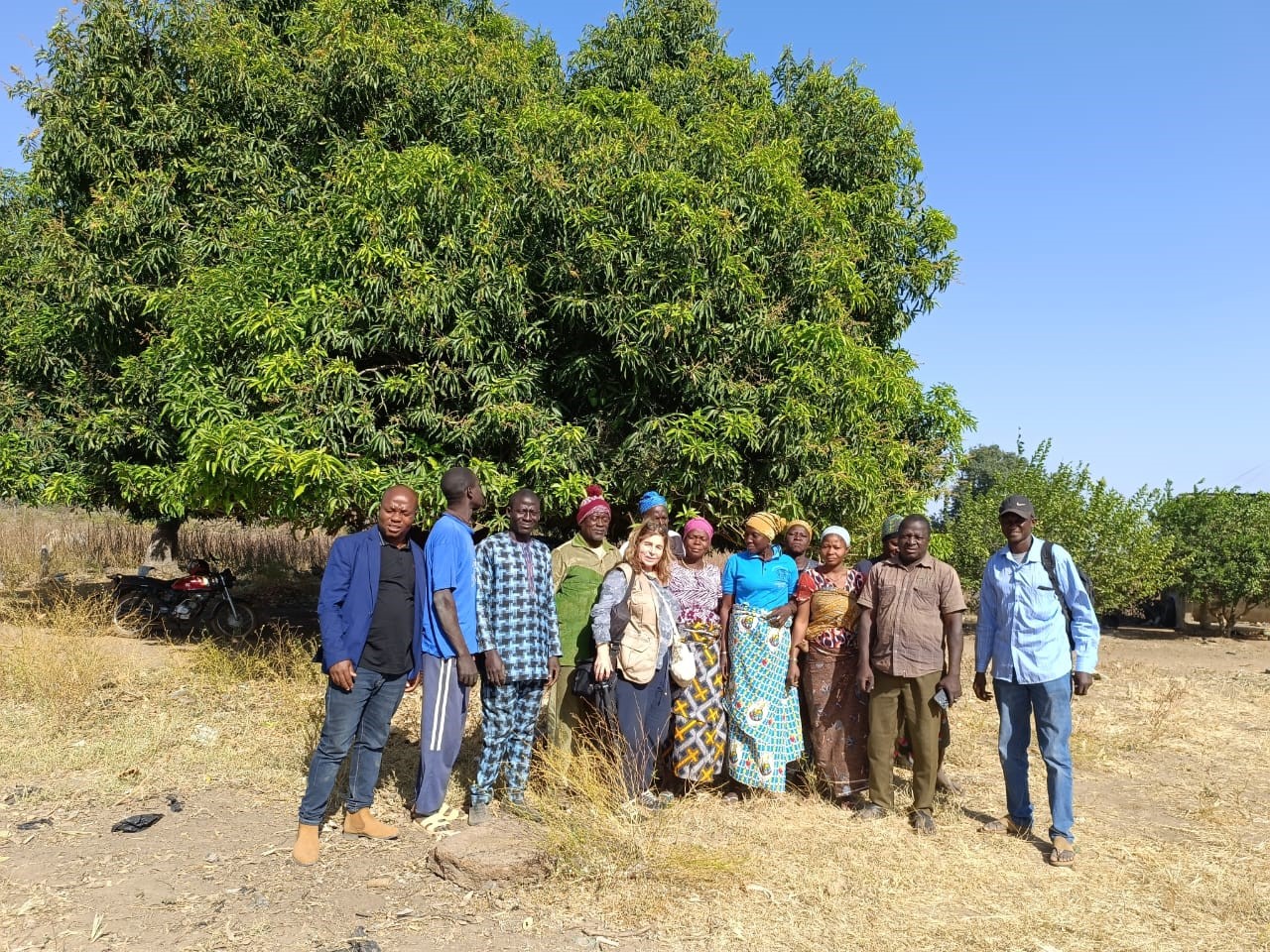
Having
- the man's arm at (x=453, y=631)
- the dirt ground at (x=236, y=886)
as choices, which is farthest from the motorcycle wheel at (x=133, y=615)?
the man's arm at (x=453, y=631)

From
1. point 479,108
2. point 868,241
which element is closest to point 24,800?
point 479,108

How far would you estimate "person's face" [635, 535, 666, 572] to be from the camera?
486cm

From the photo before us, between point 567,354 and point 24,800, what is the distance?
188 inches

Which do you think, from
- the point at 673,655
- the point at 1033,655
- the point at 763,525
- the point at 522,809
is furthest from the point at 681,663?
the point at 1033,655

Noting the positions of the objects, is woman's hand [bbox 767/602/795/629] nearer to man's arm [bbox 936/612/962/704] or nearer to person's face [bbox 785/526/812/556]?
person's face [bbox 785/526/812/556]

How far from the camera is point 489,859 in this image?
4.01m

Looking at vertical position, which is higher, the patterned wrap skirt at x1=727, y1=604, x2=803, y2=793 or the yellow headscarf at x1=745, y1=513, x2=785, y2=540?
the yellow headscarf at x1=745, y1=513, x2=785, y2=540

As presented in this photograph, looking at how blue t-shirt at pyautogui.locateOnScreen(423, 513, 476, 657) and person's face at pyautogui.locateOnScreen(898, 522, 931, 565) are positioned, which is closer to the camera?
blue t-shirt at pyautogui.locateOnScreen(423, 513, 476, 657)

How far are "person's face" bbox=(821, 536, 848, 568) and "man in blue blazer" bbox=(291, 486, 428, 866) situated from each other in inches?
91.0

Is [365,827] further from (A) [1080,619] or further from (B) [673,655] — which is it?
(A) [1080,619]

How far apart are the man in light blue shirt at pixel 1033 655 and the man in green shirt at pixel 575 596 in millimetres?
2095

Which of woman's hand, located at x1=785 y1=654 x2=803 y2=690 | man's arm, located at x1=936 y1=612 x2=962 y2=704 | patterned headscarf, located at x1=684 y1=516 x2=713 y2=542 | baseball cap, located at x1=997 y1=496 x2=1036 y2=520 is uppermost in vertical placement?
baseball cap, located at x1=997 y1=496 x2=1036 y2=520

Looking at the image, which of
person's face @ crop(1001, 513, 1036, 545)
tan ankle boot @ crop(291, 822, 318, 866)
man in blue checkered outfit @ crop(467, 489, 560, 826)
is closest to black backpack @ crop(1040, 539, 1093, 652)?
person's face @ crop(1001, 513, 1036, 545)

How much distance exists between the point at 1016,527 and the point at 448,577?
2.92 m
